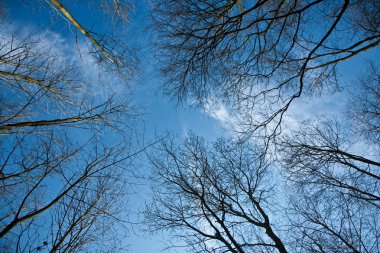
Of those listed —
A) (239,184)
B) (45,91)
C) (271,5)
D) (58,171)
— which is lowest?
(58,171)

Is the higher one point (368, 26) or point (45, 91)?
point (368, 26)

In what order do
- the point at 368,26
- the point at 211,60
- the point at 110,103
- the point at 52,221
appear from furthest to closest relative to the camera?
the point at 368,26
the point at 211,60
the point at 52,221
the point at 110,103

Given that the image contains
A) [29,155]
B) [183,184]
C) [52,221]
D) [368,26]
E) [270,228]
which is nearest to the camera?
[29,155]

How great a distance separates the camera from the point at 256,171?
23.0 ft

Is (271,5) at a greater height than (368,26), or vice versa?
(271,5)

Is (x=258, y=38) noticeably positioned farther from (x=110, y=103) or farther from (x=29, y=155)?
(x=29, y=155)

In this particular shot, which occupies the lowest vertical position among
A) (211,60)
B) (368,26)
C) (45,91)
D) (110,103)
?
(110,103)

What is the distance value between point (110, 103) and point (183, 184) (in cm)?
443

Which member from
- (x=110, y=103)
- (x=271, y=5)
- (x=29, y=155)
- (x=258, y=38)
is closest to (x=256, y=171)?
(x=258, y=38)

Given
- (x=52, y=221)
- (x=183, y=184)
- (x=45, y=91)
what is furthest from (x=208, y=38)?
(x=183, y=184)

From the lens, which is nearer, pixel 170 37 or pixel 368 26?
pixel 170 37

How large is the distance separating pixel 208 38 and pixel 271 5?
2.18 meters

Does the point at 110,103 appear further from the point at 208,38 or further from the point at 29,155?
the point at 208,38

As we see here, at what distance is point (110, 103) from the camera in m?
3.15
